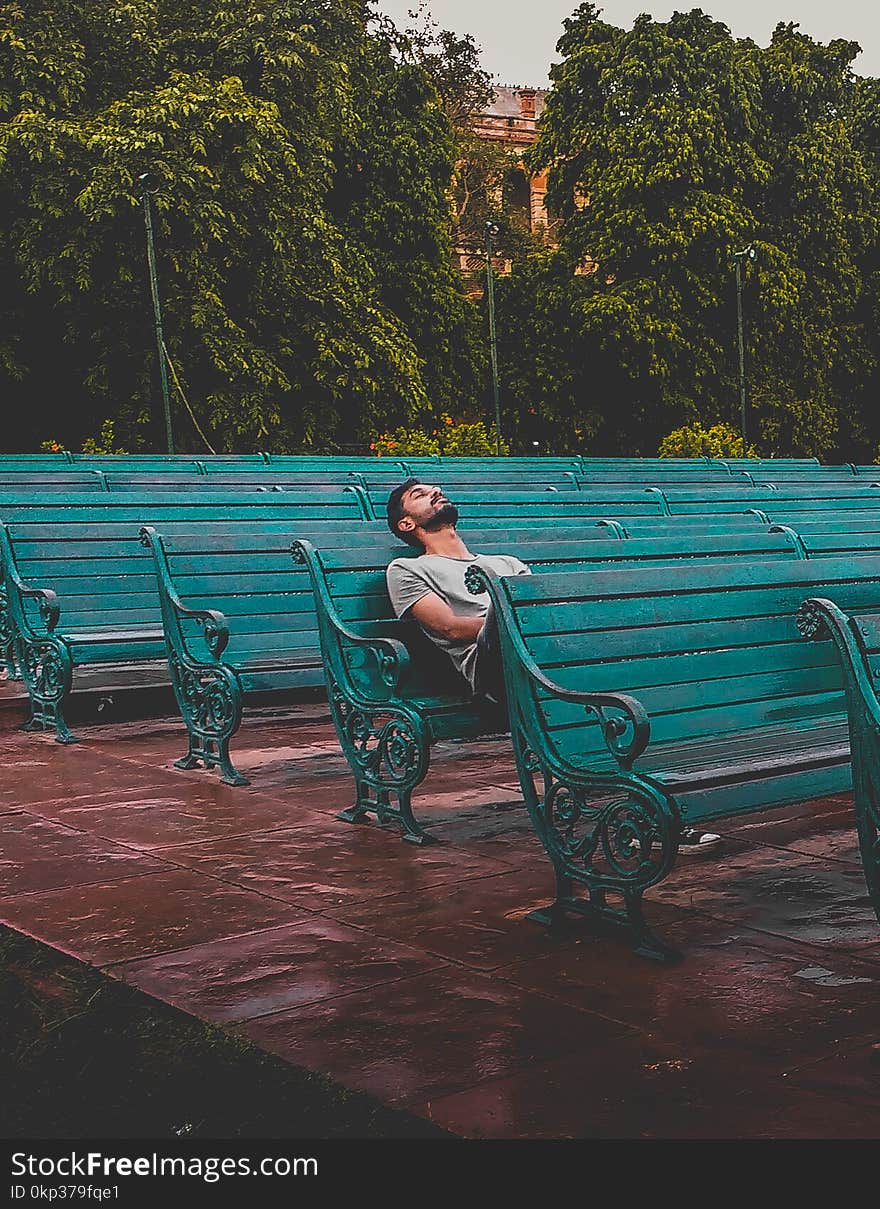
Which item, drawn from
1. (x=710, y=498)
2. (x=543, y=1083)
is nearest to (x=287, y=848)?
(x=543, y=1083)

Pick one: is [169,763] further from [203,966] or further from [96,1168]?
[96,1168]

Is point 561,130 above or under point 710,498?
above

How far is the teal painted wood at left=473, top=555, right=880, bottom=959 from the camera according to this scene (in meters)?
3.88

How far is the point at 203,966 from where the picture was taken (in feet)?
12.3

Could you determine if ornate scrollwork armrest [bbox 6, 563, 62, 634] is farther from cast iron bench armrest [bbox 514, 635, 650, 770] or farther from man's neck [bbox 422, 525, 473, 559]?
cast iron bench armrest [bbox 514, 635, 650, 770]

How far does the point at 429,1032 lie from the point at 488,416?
37553mm

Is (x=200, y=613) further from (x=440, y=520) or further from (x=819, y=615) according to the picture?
(x=819, y=615)

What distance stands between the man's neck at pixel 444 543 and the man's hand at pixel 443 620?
29 cm

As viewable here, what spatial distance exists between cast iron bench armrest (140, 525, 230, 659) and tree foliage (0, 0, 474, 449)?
72.9 ft

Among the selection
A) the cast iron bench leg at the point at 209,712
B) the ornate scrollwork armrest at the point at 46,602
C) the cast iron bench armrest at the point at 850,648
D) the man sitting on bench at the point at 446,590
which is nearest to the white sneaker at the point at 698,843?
the man sitting on bench at the point at 446,590

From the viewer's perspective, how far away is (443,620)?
17.8 feet

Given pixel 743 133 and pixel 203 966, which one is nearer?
pixel 203 966

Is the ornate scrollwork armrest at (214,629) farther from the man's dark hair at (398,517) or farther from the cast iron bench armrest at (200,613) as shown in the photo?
the man's dark hair at (398,517)

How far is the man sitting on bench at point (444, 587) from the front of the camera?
209 inches
